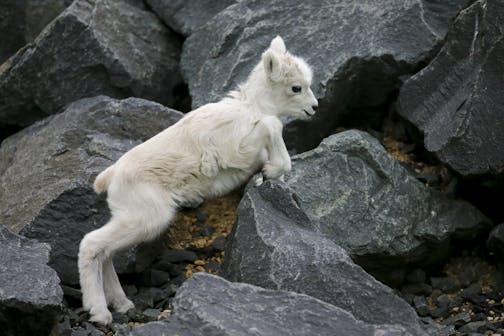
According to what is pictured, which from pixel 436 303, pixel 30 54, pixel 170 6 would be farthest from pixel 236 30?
pixel 436 303

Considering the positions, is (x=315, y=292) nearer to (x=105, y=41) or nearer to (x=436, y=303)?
(x=436, y=303)

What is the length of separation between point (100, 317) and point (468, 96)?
4907 mm

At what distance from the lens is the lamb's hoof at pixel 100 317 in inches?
366

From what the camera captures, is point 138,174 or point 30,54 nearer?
point 138,174

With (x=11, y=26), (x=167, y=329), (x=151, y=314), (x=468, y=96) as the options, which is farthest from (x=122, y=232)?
(x=11, y=26)

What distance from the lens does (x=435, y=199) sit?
11133mm

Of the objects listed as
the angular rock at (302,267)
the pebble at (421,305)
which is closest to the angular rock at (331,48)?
the pebble at (421,305)

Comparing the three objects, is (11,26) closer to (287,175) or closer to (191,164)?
(287,175)

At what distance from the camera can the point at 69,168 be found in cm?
1123

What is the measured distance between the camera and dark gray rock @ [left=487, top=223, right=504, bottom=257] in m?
10.3

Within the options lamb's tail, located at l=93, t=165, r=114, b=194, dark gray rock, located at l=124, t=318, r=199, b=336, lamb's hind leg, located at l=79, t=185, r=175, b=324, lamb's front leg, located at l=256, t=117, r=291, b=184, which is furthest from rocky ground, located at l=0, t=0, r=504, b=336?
lamb's tail, located at l=93, t=165, r=114, b=194

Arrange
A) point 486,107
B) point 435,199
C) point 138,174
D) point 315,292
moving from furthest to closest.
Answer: point 435,199 < point 486,107 < point 138,174 < point 315,292

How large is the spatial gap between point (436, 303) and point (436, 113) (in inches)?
95.7

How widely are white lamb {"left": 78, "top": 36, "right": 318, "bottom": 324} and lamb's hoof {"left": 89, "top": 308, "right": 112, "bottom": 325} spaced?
0.01 meters
